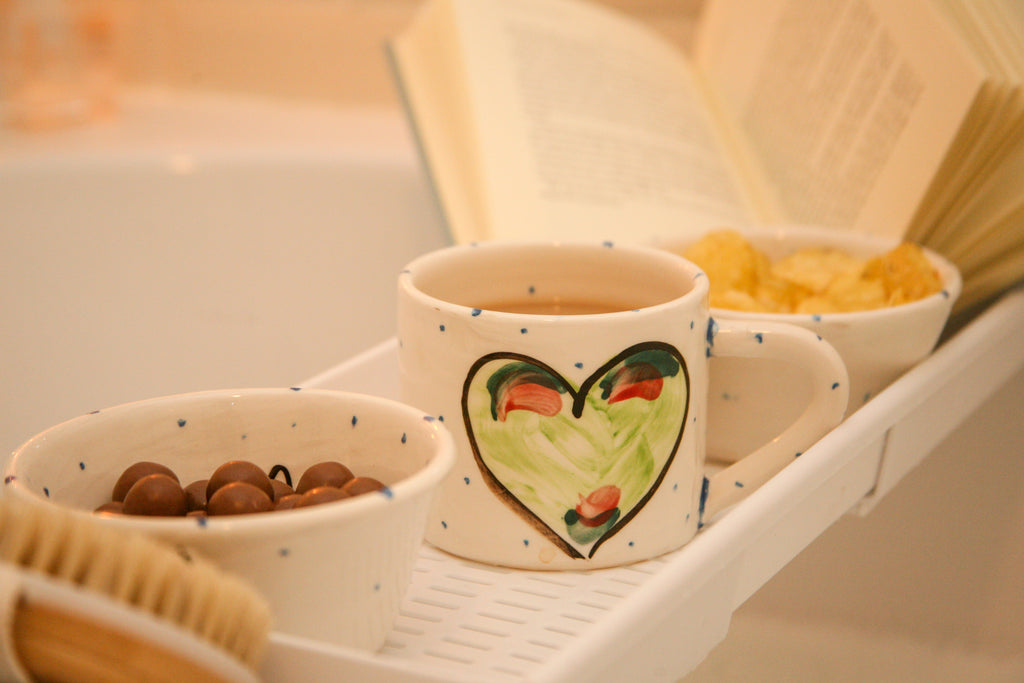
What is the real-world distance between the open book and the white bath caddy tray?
4.1 inches

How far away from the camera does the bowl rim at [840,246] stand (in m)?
0.29

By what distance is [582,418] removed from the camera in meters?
0.22

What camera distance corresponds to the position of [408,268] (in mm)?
258

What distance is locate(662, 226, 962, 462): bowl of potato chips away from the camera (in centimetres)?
30

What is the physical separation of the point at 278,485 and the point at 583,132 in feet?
1.11

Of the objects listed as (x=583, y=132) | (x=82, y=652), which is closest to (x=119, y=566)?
(x=82, y=652)

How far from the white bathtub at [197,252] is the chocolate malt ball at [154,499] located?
0.45 meters

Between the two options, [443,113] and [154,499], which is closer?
[154,499]

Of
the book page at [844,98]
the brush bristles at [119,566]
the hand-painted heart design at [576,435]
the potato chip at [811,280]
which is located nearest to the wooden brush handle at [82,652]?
the brush bristles at [119,566]

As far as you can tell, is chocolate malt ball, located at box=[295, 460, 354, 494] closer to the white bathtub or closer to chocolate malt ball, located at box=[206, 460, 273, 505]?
chocolate malt ball, located at box=[206, 460, 273, 505]

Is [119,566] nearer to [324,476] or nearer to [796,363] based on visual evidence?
[324,476]

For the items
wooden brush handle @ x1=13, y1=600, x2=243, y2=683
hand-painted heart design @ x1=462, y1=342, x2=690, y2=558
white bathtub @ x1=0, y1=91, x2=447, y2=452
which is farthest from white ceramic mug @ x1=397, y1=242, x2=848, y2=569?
white bathtub @ x1=0, y1=91, x2=447, y2=452

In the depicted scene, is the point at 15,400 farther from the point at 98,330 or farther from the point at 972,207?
the point at 972,207

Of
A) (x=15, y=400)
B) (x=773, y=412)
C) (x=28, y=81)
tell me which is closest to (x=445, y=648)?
(x=773, y=412)
